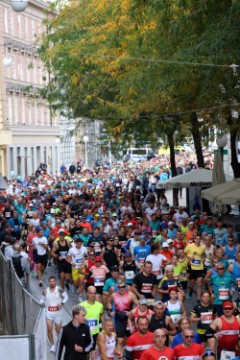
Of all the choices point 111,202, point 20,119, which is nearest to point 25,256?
point 111,202

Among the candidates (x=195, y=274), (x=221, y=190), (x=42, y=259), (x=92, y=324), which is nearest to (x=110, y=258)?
(x=195, y=274)

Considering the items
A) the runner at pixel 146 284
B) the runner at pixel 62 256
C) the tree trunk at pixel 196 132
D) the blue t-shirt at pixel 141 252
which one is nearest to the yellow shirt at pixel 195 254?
the blue t-shirt at pixel 141 252

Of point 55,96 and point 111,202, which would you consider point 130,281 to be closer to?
point 111,202

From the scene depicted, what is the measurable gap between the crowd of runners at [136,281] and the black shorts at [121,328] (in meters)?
0.01

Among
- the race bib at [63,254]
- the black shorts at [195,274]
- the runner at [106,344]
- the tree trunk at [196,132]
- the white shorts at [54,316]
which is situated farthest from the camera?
the tree trunk at [196,132]

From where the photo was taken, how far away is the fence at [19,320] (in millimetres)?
9750

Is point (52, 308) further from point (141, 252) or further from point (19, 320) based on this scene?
point (141, 252)

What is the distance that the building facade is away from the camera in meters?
71.1

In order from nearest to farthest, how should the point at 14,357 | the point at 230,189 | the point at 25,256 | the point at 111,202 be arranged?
the point at 14,357 → the point at 25,256 → the point at 230,189 → the point at 111,202

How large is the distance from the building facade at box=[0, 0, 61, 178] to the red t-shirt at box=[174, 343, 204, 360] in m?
55.8

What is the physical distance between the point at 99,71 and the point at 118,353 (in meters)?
24.9

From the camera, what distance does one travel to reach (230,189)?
2780 centimetres

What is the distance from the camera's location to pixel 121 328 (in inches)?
625

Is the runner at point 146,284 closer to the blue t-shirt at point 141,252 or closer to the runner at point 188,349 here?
the blue t-shirt at point 141,252
